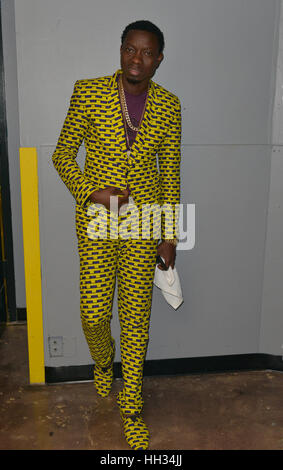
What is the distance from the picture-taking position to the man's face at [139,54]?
5.97 feet

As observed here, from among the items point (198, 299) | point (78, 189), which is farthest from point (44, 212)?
point (198, 299)

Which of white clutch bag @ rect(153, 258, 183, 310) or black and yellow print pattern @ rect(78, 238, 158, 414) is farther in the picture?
white clutch bag @ rect(153, 258, 183, 310)

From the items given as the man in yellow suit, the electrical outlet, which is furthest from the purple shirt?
the electrical outlet

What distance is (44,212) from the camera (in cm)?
231

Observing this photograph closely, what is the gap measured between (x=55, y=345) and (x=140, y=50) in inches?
60.6

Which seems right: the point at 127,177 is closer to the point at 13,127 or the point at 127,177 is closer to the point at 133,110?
the point at 133,110

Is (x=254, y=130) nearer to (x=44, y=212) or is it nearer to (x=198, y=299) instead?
(x=198, y=299)

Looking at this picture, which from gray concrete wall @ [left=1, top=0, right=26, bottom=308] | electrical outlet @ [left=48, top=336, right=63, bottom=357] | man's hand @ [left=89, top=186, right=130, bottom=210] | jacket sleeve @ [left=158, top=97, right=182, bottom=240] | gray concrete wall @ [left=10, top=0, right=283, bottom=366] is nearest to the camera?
man's hand @ [left=89, top=186, right=130, bottom=210]

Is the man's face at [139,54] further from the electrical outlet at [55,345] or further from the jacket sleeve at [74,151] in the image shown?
the electrical outlet at [55,345]

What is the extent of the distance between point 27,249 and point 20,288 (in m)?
1.13

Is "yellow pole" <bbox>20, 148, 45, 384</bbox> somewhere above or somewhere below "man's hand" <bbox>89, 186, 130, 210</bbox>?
below

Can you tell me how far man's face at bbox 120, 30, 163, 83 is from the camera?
182 centimetres

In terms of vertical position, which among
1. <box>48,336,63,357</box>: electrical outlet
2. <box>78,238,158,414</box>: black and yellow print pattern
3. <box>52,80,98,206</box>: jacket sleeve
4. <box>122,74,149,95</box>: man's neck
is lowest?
<box>48,336,63,357</box>: electrical outlet

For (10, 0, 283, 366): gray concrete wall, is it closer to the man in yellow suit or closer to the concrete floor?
the concrete floor
